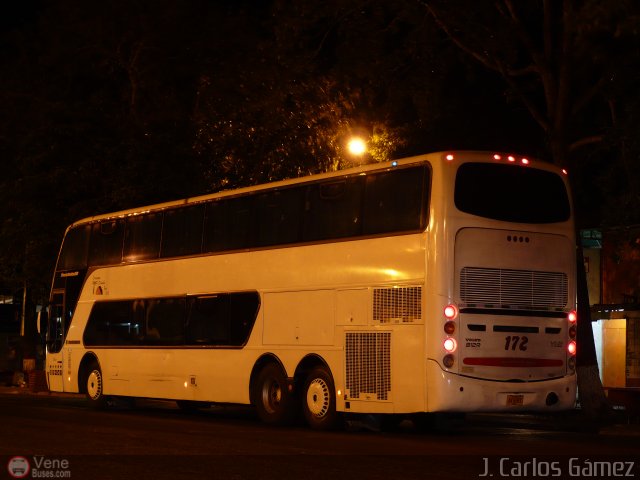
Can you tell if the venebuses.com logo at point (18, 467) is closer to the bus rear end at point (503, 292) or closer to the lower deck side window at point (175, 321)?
the bus rear end at point (503, 292)

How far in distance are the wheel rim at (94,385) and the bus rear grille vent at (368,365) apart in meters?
8.75

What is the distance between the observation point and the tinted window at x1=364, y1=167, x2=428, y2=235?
1780 centimetres

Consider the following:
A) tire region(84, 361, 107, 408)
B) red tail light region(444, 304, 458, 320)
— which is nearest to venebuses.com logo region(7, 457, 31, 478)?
red tail light region(444, 304, 458, 320)

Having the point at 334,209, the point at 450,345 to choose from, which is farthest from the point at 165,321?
the point at 450,345

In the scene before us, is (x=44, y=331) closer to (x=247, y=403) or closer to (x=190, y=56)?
(x=247, y=403)

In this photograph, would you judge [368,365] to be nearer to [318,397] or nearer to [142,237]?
[318,397]

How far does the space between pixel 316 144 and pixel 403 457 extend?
45.9ft

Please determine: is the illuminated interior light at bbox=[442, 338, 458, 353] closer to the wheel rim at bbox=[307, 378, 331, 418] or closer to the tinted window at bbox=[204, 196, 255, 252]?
the wheel rim at bbox=[307, 378, 331, 418]

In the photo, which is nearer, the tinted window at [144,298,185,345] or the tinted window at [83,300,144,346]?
the tinted window at [144,298,185,345]

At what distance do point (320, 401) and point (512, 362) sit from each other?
3.42m

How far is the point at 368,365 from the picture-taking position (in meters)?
18.4

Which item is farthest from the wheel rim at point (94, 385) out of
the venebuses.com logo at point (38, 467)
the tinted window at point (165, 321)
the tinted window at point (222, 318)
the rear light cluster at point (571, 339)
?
the venebuses.com logo at point (38, 467)

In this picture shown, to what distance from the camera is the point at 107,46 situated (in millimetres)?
40562

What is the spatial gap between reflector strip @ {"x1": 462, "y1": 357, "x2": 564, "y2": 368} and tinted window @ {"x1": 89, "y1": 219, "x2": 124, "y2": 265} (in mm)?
10250
